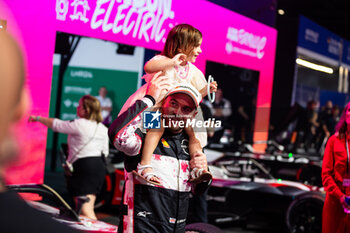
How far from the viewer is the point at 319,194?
5859 mm

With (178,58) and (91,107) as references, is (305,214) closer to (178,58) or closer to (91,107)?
(91,107)

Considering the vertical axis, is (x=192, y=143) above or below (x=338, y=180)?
above

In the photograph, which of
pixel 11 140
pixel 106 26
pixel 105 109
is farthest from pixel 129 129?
pixel 105 109

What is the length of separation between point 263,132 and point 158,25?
11.8ft

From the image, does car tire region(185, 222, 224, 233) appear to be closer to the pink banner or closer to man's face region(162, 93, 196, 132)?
man's face region(162, 93, 196, 132)

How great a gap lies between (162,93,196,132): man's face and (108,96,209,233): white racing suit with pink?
0.20 feet

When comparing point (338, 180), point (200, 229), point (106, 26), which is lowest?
point (200, 229)

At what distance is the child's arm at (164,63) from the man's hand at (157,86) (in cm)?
4

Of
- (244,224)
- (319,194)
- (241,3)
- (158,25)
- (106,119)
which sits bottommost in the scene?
(244,224)

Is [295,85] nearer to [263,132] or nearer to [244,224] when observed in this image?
[263,132]

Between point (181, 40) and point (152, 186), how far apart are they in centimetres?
74

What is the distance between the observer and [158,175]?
230 cm

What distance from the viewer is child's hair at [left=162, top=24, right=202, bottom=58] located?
2.50m

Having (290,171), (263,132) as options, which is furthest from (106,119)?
(290,171)
